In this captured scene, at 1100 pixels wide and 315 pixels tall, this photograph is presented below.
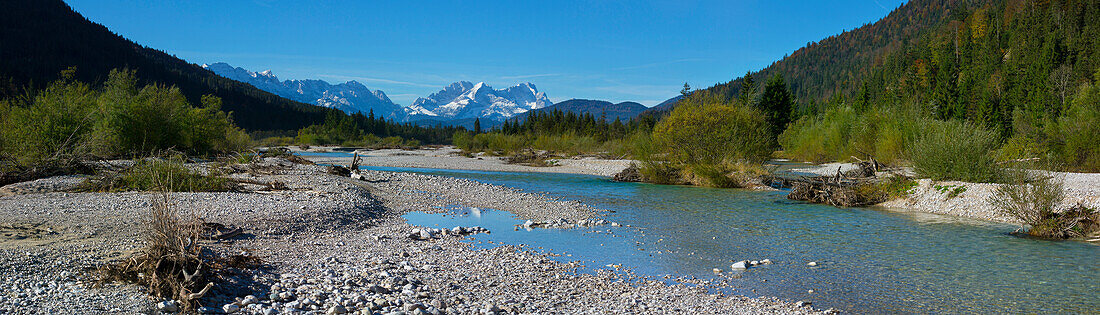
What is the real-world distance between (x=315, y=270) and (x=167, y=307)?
2496mm

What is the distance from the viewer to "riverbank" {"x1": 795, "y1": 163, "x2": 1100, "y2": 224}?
14.9 metres

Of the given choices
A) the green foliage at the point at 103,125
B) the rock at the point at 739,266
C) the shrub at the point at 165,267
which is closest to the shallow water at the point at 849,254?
the rock at the point at 739,266

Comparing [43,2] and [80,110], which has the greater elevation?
[43,2]

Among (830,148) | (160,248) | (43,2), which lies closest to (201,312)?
(160,248)

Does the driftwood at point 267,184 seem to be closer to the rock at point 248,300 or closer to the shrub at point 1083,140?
the rock at point 248,300

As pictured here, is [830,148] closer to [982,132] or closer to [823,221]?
[982,132]

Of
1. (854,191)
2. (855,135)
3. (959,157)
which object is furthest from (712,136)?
(855,135)

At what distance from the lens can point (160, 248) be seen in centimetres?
624

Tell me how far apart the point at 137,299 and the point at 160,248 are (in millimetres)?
686

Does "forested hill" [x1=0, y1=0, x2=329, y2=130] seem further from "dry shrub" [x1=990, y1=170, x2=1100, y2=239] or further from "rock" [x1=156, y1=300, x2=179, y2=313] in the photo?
"dry shrub" [x1=990, y1=170, x2=1100, y2=239]

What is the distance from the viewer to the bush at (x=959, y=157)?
696 inches

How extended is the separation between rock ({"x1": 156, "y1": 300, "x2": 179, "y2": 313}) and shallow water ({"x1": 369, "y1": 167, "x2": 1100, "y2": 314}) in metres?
6.04

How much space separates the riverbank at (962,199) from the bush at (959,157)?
525 millimetres

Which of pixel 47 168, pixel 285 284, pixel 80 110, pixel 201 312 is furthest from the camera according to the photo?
pixel 80 110
